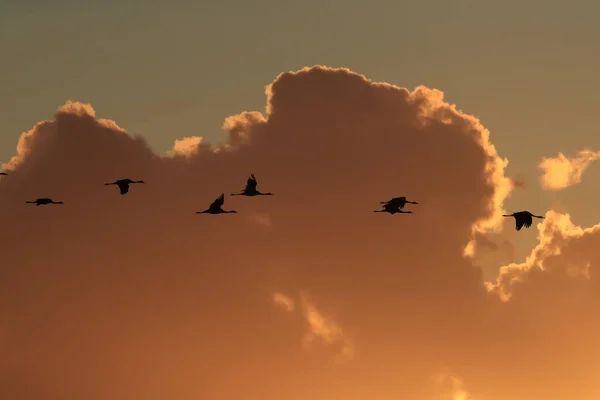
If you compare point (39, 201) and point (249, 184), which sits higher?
point (249, 184)

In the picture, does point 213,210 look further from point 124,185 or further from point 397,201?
point 397,201

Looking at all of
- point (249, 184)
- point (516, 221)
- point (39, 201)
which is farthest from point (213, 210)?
point (516, 221)

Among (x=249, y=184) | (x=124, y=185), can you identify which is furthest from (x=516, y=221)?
(x=124, y=185)

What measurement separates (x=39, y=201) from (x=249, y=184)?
23.4m

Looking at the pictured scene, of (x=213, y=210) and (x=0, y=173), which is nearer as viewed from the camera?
(x=0, y=173)

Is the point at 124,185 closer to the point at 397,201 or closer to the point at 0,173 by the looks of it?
the point at 0,173

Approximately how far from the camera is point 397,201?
477ft

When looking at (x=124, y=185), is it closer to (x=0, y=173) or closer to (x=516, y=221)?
(x=0, y=173)

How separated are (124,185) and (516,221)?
42.6 metres

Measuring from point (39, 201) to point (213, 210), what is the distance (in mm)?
18890

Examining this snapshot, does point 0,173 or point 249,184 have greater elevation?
point 249,184

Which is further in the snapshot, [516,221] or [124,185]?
[124,185]

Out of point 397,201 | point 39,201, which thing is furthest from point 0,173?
point 397,201

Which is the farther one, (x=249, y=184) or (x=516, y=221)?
(x=249, y=184)
